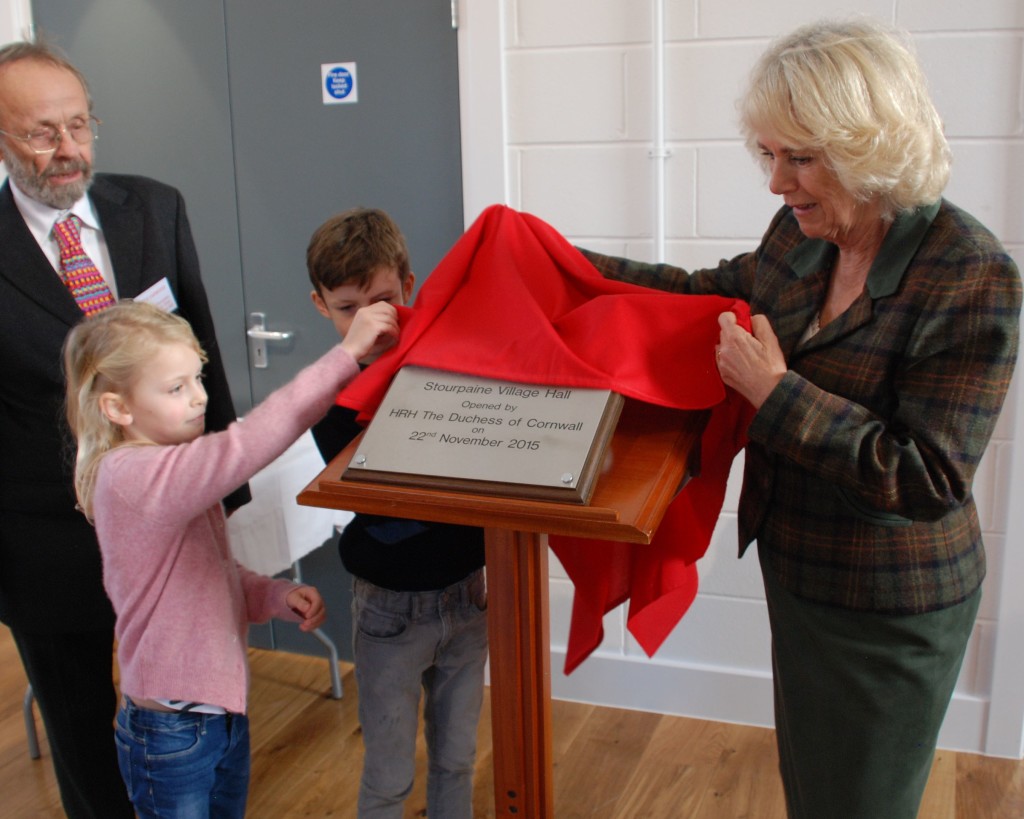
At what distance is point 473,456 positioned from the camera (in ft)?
4.04

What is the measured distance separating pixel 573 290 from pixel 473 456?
1.36ft

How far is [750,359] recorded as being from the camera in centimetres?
133

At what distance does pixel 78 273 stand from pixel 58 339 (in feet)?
0.42

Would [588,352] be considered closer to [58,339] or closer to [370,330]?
[370,330]

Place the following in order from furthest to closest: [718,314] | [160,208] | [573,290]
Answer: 1. [160,208]
2. [573,290]
3. [718,314]

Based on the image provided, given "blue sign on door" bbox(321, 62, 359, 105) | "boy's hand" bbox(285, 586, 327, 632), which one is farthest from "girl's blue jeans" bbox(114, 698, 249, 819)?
"blue sign on door" bbox(321, 62, 359, 105)

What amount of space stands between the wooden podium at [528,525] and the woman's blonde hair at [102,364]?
348mm

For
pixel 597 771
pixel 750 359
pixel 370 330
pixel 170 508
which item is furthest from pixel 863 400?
pixel 597 771

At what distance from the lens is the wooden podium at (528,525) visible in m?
1.17

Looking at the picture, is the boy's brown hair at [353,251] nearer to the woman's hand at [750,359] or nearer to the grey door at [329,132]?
the woman's hand at [750,359]

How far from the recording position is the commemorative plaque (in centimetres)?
119

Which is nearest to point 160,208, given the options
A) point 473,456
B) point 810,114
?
point 473,456

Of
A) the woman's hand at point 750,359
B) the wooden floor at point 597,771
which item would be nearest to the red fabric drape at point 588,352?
the woman's hand at point 750,359

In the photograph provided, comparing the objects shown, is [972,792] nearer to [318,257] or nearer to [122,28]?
[318,257]
